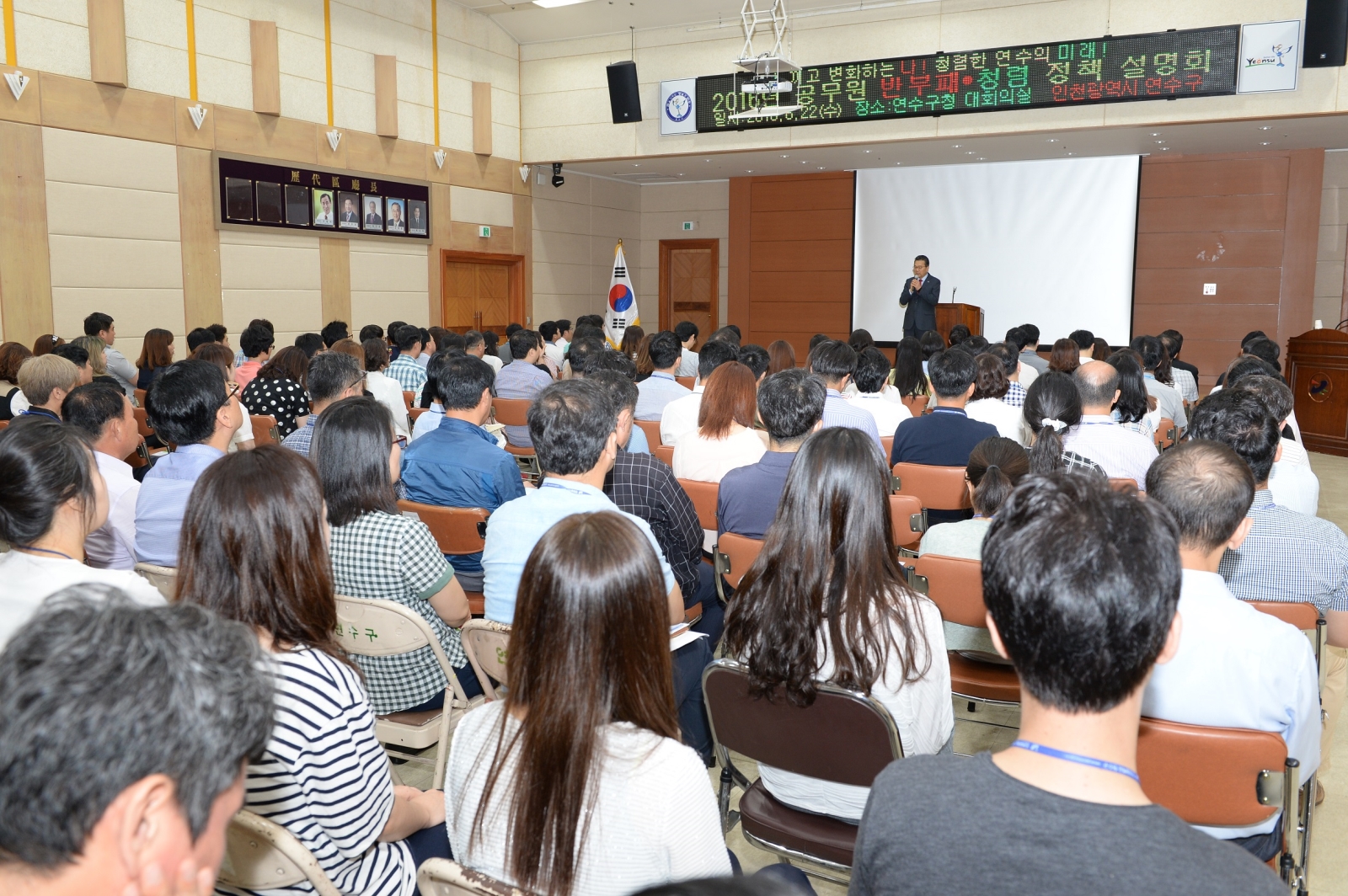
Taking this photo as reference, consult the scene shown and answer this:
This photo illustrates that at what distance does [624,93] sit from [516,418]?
22.7 feet

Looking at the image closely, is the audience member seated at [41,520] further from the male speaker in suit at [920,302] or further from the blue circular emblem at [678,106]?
the blue circular emblem at [678,106]

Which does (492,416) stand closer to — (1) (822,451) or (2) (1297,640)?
(1) (822,451)

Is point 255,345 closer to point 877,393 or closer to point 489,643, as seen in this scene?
point 877,393

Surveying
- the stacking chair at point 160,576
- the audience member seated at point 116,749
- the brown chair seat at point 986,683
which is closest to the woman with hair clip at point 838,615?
the brown chair seat at point 986,683

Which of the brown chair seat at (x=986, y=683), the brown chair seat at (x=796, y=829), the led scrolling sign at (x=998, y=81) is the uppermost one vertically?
the led scrolling sign at (x=998, y=81)

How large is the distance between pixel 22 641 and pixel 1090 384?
13.6 feet

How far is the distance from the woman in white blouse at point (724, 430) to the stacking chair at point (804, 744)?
2.13 metres

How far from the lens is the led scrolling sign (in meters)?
8.87

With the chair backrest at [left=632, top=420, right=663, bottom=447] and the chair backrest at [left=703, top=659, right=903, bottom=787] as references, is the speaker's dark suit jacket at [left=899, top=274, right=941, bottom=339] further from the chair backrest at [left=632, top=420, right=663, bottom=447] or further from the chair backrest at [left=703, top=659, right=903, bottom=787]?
the chair backrest at [left=703, top=659, right=903, bottom=787]

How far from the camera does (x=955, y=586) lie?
105 inches

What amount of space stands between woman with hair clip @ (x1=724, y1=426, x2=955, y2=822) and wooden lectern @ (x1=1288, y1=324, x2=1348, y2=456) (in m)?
9.40

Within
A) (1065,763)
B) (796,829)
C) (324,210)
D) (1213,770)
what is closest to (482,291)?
(324,210)

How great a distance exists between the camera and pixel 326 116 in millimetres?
10586

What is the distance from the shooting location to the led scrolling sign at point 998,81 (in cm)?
887
